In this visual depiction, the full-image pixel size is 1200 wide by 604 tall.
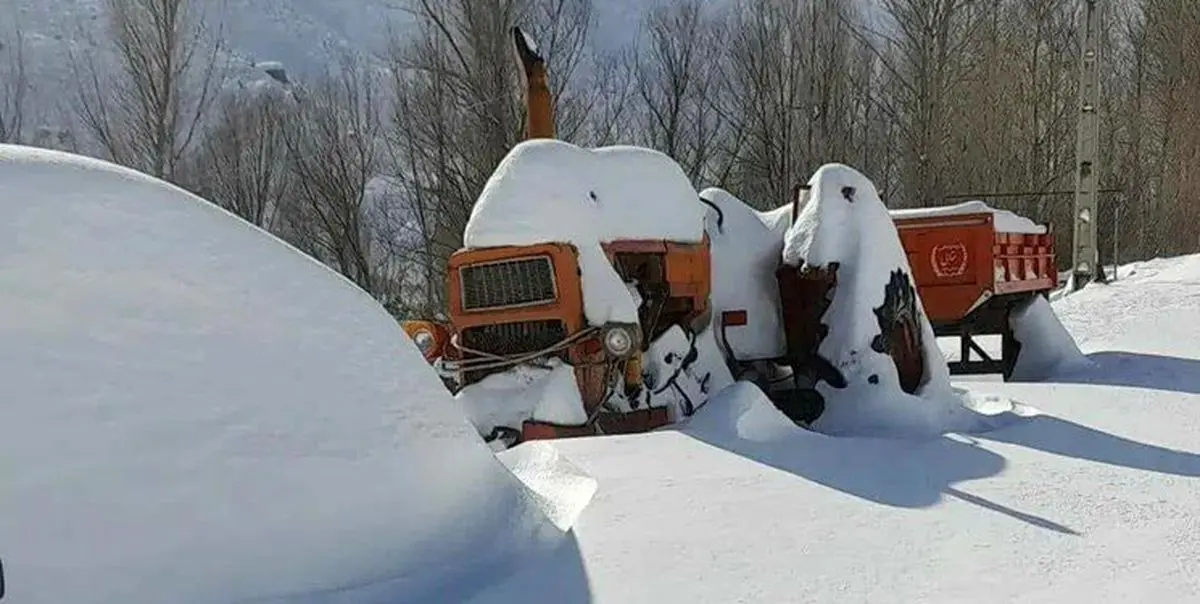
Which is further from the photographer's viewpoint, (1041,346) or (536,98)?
(1041,346)

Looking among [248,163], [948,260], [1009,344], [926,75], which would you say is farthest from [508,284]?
[926,75]

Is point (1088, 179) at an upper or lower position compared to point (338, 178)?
lower

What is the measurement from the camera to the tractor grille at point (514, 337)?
6.02 metres

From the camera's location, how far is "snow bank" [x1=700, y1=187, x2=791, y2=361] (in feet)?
23.0

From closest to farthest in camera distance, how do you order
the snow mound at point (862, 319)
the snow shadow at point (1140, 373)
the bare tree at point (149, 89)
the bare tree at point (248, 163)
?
the snow mound at point (862, 319), the snow shadow at point (1140, 373), the bare tree at point (149, 89), the bare tree at point (248, 163)

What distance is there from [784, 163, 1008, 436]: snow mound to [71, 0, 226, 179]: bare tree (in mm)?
16134

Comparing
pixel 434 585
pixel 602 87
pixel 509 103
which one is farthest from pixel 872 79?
pixel 434 585

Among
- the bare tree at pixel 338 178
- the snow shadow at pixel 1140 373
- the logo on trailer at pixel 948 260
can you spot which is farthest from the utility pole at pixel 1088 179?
the bare tree at pixel 338 178

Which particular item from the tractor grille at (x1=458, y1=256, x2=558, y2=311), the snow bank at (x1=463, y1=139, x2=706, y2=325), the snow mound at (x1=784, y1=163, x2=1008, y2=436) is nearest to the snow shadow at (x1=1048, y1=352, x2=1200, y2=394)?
the snow mound at (x1=784, y1=163, x2=1008, y2=436)

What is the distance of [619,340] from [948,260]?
3.70 meters

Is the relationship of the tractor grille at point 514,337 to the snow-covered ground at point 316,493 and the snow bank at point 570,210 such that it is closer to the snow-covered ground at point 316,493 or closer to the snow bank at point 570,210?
the snow bank at point 570,210

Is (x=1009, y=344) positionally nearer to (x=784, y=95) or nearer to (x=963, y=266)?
(x=963, y=266)

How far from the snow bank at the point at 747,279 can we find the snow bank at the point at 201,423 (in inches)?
159

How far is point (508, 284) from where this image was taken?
19.9ft
